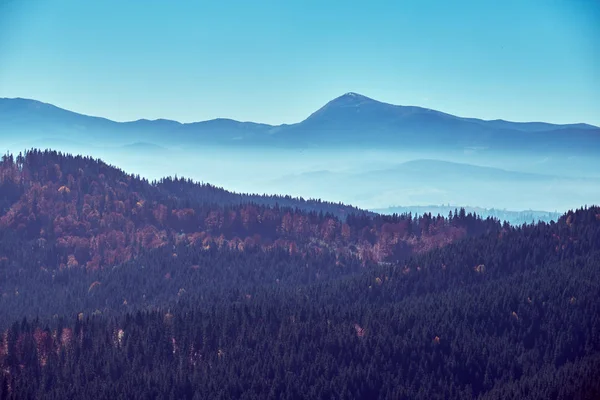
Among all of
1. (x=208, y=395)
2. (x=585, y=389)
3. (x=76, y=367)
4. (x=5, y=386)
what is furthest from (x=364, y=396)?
(x=5, y=386)

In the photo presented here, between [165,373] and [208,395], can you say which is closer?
[208,395]

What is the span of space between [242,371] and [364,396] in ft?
100

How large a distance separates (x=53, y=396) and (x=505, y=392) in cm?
10394

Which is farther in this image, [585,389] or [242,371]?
[242,371]

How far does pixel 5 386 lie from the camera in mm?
188125

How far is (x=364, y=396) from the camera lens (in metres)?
199

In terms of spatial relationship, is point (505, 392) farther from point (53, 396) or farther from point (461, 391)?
point (53, 396)

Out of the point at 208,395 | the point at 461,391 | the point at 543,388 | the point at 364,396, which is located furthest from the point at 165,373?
the point at 543,388

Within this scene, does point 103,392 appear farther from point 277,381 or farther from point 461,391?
point 461,391

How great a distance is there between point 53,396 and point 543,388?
111 m

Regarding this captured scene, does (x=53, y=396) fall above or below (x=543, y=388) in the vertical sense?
below

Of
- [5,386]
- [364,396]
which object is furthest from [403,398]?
[5,386]

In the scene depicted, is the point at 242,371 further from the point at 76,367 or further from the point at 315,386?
the point at 76,367

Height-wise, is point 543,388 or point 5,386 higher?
point 543,388
